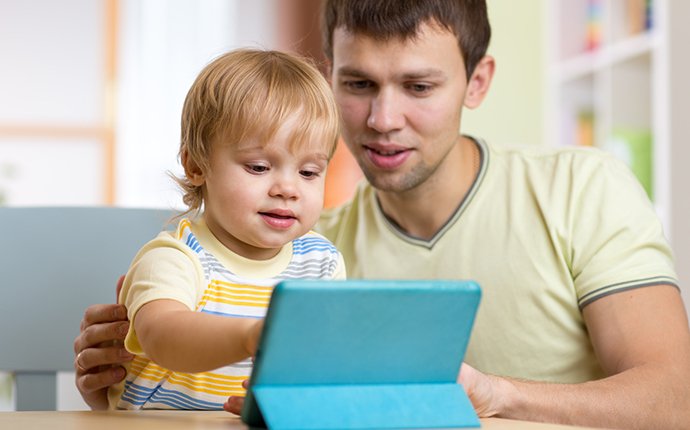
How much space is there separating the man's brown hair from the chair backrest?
0.54m

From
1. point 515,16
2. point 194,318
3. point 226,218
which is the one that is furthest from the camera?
point 515,16

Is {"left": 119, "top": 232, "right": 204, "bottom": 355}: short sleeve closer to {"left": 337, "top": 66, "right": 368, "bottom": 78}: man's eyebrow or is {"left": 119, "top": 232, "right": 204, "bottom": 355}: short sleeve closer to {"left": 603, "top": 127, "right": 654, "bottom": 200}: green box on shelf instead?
{"left": 337, "top": 66, "right": 368, "bottom": 78}: man's eyebrow

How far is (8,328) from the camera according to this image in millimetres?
1224

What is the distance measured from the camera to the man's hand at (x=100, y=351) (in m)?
0.95

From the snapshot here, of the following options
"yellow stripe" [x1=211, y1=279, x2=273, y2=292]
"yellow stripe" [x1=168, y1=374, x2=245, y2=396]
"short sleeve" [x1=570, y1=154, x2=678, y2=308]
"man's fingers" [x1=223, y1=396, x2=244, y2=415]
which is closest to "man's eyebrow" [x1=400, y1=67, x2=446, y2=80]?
"short sleeve" [x1=570, y1=154, x2=678, y2=308]

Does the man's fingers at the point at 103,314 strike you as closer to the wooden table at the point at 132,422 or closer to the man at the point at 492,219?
the man at the point at 492,219

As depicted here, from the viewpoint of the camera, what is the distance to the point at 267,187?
0.81 m

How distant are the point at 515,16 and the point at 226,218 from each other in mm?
2271

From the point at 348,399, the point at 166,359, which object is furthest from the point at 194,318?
the point at 348,399

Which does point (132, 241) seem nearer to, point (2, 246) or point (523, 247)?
point (2, 246)

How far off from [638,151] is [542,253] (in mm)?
1170

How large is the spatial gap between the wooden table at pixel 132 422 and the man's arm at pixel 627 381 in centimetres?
20

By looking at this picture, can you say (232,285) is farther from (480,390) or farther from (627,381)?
(627,381)

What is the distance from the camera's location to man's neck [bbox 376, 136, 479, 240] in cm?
141
